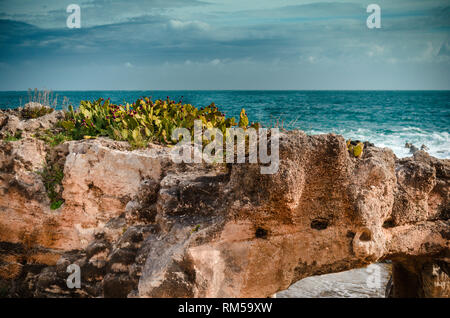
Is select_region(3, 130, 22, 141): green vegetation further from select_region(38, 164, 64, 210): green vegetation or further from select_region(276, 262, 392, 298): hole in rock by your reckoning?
select_region(276, 262, 392, 298): hole in rock

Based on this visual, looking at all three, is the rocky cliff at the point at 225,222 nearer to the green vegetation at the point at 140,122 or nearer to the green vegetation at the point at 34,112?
the green vegetation at the point at 140,122

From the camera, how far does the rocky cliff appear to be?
337 cm

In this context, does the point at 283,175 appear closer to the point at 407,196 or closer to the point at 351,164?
the point at 351,164

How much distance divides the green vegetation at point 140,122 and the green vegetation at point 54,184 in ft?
2.41

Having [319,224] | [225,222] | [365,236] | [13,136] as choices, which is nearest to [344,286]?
[365,236]

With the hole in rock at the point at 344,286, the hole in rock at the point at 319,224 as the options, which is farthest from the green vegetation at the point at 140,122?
the hole in rock at the point at 344,286

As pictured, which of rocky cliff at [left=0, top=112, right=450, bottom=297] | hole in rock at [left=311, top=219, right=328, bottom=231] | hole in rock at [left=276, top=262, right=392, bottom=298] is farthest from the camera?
hole in rock at [left=276, top=262, right=392, bottom=298]

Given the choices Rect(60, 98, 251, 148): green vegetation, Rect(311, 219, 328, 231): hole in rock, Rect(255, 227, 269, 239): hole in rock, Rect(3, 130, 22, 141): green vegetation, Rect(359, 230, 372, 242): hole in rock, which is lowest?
Rect(359, 230, 372, 242): hole in rock

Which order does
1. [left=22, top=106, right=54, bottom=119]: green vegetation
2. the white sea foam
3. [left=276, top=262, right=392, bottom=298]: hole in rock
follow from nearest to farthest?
[left=276, top=262, right=392, bottom=298]: hole in rock < [left=22, top=106, right=54, bottom=119]: green vegetation < the white sea foam

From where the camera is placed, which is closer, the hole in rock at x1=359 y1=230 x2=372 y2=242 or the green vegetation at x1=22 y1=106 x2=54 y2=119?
the hole in rock at x1=359 y1=230 x2=372 y2=242

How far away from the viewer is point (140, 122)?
6078mm

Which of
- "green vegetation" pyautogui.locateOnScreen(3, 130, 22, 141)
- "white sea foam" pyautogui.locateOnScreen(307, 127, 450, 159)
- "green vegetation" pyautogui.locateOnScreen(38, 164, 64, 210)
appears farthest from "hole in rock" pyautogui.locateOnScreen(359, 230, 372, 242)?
"white sea foam" pyautogui.locateOnScreen(307, 127, 450, 159)

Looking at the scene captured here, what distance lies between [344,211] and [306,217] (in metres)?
0.37
